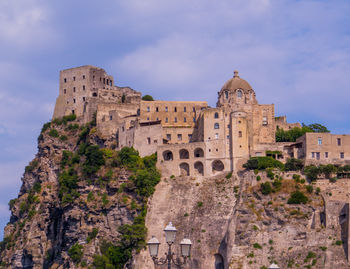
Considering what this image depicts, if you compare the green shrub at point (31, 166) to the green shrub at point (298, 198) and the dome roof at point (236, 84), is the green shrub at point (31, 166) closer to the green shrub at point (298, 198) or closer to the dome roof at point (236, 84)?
the dome roof at point (236, 84)

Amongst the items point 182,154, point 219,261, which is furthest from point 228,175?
point 219,261

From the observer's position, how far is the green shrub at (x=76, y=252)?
77188 millimetres

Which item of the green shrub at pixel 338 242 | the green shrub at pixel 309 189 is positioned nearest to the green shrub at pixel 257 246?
the green shrub at pixel 338 242

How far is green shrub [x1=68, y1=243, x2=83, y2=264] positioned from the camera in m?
77.2

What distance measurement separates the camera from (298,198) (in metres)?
69.4

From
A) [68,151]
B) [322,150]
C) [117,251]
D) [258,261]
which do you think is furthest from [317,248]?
[68,151]

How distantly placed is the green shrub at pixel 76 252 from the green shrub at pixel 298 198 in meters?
26.0

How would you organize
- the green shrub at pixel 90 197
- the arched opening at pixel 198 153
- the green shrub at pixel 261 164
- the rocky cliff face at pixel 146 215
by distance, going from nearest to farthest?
1. the rocky cliff face at pixel 146 215
2. the green shrub at pixel 261 164
3. the arched opening at pixel 198 153
4. the green shrub at pixel 90 197

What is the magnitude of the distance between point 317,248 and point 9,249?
151ft

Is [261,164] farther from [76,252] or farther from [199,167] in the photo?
[76,252]

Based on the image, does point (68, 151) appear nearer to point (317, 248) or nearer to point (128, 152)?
point (128, 152)

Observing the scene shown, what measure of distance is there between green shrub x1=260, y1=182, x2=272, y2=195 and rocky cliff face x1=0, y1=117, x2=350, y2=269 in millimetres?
245

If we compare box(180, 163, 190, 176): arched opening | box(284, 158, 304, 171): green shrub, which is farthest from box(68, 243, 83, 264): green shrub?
box(284, 158, 304, 171): green shrub

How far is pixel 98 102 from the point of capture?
3652 inches
